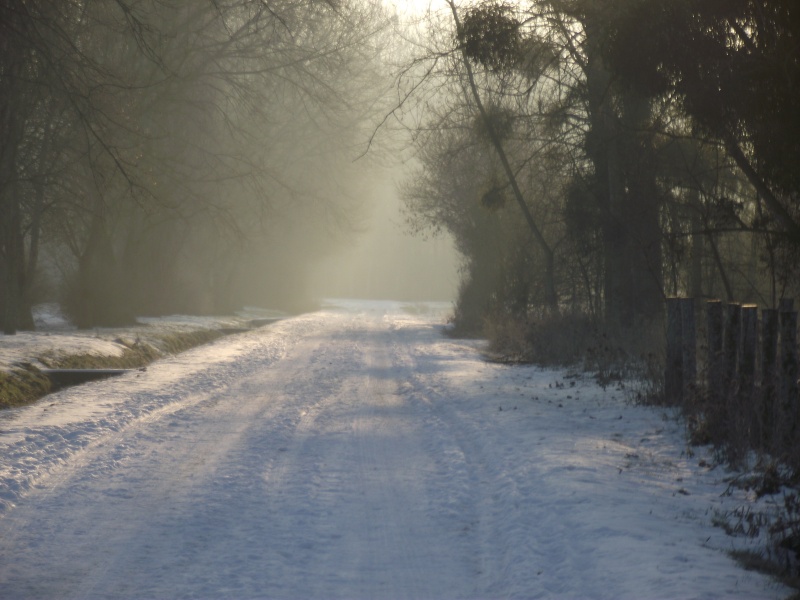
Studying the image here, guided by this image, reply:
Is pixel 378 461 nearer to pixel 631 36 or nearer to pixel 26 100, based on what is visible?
pixel 631 36

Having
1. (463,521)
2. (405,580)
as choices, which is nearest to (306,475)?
(463,521)

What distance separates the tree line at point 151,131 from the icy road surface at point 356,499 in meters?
5.09

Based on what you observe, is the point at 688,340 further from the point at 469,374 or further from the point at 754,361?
the point at 469,374

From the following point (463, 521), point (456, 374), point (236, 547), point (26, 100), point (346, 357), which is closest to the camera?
point (236, 547)

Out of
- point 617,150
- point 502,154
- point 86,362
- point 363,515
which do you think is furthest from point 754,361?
point 86,362

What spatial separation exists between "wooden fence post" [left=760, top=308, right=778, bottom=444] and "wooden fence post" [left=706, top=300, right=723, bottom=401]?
778 mm

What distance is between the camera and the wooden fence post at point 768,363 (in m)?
8.57

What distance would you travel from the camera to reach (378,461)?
29.0 feet

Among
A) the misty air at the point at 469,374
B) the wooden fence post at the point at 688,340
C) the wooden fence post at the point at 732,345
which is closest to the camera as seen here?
the misty air at the point at 469,374

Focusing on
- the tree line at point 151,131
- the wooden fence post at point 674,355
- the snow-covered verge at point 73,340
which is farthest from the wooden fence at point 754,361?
the snow-covered verge at point 73,340

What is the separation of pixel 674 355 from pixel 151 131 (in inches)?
759

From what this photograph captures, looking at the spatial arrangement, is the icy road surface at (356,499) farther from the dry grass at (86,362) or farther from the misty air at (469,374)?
the dry grass at (86,362)

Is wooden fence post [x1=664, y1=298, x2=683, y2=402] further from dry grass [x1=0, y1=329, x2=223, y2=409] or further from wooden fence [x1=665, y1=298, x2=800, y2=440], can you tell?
dry grass [x1=0, y1=329, x2=223, y2=409]

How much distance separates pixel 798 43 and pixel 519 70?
9082mm
